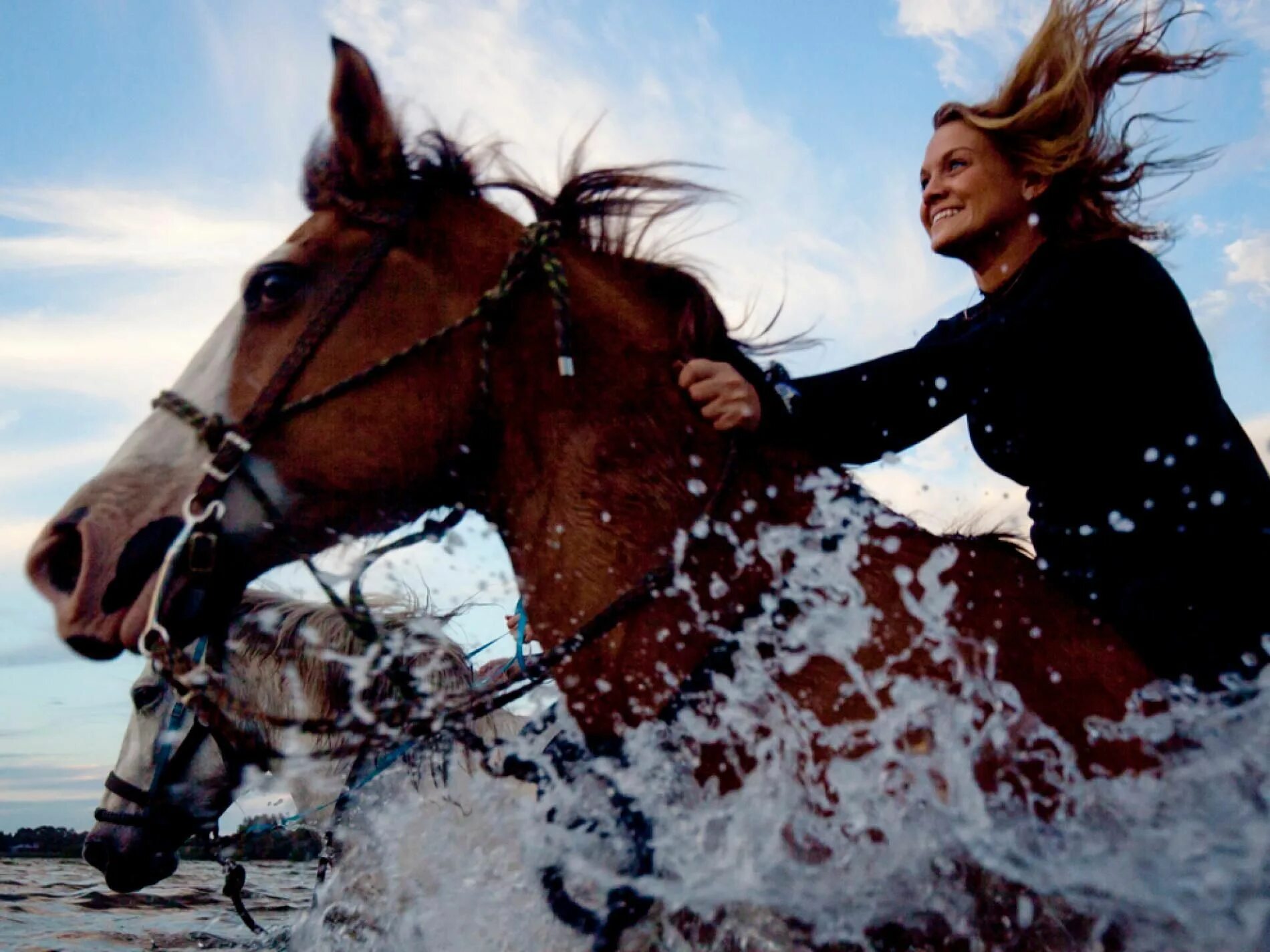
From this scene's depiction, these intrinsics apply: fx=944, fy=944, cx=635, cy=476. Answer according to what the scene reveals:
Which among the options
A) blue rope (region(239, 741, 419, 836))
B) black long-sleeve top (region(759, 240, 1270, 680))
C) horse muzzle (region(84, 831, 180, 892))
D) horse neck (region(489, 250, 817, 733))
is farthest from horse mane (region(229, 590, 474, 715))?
black long-sleeve top (region(759, 240, 1270, 680))

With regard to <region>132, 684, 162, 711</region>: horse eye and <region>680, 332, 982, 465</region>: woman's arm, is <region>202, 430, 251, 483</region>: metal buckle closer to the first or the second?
<region>680, 332, 982, 465</region>: woman's arm

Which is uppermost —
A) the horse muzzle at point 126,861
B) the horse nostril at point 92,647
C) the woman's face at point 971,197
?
the woman's face at point 971,197

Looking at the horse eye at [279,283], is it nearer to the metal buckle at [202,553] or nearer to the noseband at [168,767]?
the metal buckle at [202,553]

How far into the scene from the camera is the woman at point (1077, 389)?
6.01ft

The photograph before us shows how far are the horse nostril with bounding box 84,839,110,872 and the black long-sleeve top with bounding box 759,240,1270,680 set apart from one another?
4.57m

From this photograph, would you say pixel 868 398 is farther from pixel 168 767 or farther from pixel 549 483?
pixel 168 767

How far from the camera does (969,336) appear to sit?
7.12 feet

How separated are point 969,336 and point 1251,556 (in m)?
0.72

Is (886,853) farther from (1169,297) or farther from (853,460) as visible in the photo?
(1169,297)

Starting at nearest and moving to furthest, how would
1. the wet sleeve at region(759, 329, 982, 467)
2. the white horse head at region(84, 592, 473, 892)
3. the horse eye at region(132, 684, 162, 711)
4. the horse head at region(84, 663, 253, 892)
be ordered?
the wet sleeve at region(759, 329, 982, 467) < the white horse head at region(84, 592, 473, 892) < the horse head at region(84, 663, 253, 892) < the horse eye at region(132, 684, 162, 711)

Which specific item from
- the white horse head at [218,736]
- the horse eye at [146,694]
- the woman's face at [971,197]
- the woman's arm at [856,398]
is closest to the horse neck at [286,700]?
the white horse head at [218,736]

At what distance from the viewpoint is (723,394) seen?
201cm

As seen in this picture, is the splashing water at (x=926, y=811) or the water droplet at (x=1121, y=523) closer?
the splashing water at (x=926, y=811)

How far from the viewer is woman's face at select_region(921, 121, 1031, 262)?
2.44 metres
